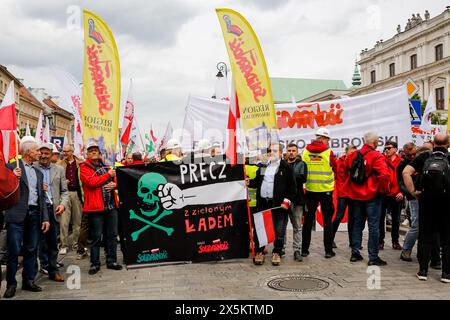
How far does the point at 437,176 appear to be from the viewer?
5660mm

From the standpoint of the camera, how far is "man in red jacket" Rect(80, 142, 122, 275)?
649cm

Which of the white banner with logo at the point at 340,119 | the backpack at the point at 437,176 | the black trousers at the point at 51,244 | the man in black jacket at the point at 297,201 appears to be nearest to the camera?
the backpack at the point at 437,176

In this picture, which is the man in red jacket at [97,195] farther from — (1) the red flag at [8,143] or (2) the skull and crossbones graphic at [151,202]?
(1) the red flag at [8,143]

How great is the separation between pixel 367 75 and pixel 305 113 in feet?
204

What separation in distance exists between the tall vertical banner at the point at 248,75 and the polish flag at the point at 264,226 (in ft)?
4.11

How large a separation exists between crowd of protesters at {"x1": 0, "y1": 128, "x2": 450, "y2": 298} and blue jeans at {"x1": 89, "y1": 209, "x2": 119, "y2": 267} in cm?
2

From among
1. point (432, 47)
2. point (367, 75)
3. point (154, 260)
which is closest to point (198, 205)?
point (154, 260)

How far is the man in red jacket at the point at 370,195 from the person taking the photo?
6.62 metres

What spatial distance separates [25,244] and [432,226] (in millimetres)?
5367

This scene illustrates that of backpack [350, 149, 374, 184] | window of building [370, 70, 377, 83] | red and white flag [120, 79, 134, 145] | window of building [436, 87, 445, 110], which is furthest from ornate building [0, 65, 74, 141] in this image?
backpack [350, 149, 374, 184]

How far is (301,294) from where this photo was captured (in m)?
5.19

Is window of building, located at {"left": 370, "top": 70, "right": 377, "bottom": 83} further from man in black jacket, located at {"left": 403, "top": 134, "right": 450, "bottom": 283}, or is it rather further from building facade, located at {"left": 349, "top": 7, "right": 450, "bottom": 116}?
man in black jacket, located at {"left": 403, "top": 134, "right": 450, "bottom": 283}

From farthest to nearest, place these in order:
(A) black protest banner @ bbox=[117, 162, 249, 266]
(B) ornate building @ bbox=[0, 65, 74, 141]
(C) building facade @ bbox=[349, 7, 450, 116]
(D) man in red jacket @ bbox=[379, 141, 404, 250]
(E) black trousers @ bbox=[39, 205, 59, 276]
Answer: (B) ornate building @ bbox=[0, 65, 74, 141], (C) building facade @ bbox=[349, 7, 450, 116], (D) man in red jacket @ bbox=[379, 141, 404, 250], (A) black protest banner @ bbox=[117, 162, 249, 266], (E) black trousers @ bbox=[39, 205, 59, 276]

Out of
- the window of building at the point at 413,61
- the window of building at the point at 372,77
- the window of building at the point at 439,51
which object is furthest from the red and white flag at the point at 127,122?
the window of building at the point at 372,77
